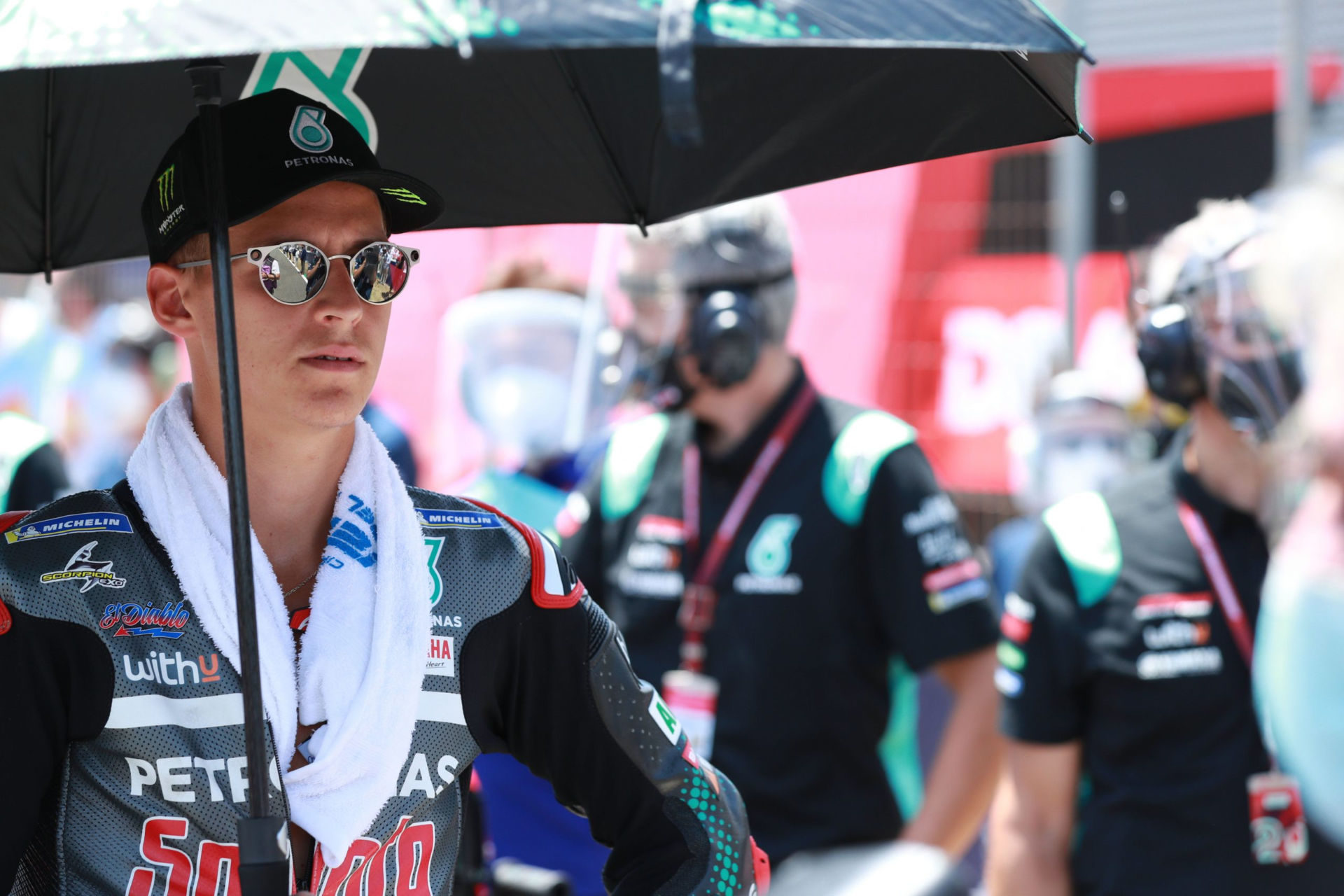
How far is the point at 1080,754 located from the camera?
3.36 metres

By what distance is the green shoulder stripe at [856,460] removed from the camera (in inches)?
148

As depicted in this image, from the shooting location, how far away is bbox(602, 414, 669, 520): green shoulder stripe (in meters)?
4.09

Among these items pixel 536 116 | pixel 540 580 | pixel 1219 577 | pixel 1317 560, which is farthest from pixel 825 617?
pixel 1317 560

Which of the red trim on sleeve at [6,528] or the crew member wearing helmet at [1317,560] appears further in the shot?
the red trim on sleeve at [6,528]

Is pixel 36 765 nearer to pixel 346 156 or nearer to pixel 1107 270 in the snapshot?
pixel 346 156

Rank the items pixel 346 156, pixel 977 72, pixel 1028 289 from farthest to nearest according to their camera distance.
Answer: pixel 1028 289, pixel 977 72, pixel 346 156

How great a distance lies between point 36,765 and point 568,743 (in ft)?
2.22

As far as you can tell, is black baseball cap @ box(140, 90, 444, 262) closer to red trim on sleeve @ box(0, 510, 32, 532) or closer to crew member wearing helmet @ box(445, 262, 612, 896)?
red trim on sleeve @ box(0, 510, 32, 532)

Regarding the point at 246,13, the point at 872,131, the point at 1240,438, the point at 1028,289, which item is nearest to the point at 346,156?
the point at 246,13

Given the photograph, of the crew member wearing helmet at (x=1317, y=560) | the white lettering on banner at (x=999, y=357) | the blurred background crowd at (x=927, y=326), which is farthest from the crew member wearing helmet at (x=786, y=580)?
the white lettering on banner at (x=999, y=357)

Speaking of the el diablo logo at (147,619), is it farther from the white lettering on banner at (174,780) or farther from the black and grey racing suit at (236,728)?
the white lettering on banner at (174,780)

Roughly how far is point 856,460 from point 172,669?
2.22 metres

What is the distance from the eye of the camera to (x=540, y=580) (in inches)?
83.4

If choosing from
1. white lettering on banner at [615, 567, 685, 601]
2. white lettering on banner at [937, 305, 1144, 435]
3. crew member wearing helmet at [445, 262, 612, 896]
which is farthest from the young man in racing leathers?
white lettering on banner at [937, 305, 1144, 435]
